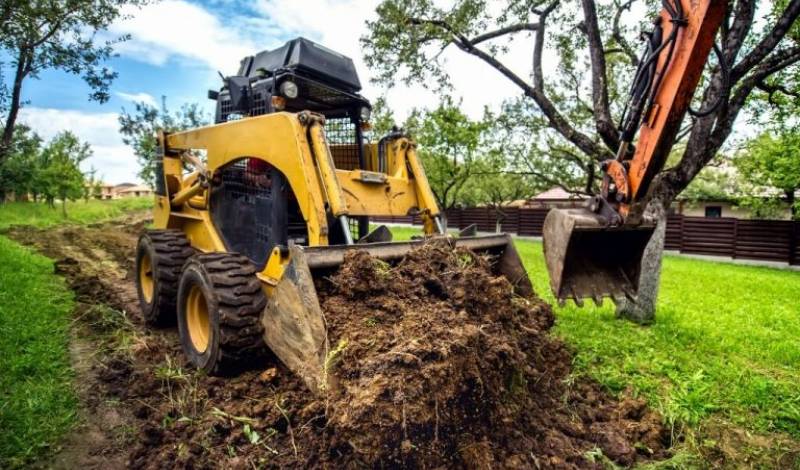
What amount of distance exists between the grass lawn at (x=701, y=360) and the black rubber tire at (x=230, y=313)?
2.70m

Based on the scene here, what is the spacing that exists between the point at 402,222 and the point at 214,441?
2890cm

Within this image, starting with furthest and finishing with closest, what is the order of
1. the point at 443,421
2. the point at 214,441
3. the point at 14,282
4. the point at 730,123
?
the point at 14,282 → the point at 730,123 → the point at 214,441 → the point at 443,421

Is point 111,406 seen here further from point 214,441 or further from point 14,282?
point 14,282

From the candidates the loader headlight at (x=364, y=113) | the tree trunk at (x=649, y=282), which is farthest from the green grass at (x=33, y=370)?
the tree trunk at (x=649, y=282)

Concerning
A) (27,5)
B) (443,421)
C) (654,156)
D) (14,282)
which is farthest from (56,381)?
(27,5)

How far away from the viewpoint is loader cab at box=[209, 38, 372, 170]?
423 centimetres

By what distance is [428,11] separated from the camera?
26.8 feet

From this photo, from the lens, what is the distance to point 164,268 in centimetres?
482

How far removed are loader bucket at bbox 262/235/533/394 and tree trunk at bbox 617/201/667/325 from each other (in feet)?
12.5

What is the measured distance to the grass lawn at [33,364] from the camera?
2959 millimetres

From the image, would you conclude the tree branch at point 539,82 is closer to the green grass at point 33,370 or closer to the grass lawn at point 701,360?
the grass lawn at point 701,360

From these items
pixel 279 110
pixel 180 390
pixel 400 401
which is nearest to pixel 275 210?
pixel 279 110

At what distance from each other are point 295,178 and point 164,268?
2161 millimetres

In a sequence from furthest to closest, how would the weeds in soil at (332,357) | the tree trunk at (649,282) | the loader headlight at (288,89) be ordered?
the tree trunk at (649,282), the loader headlight at (288,89), the weeds in soil at (332,357)
